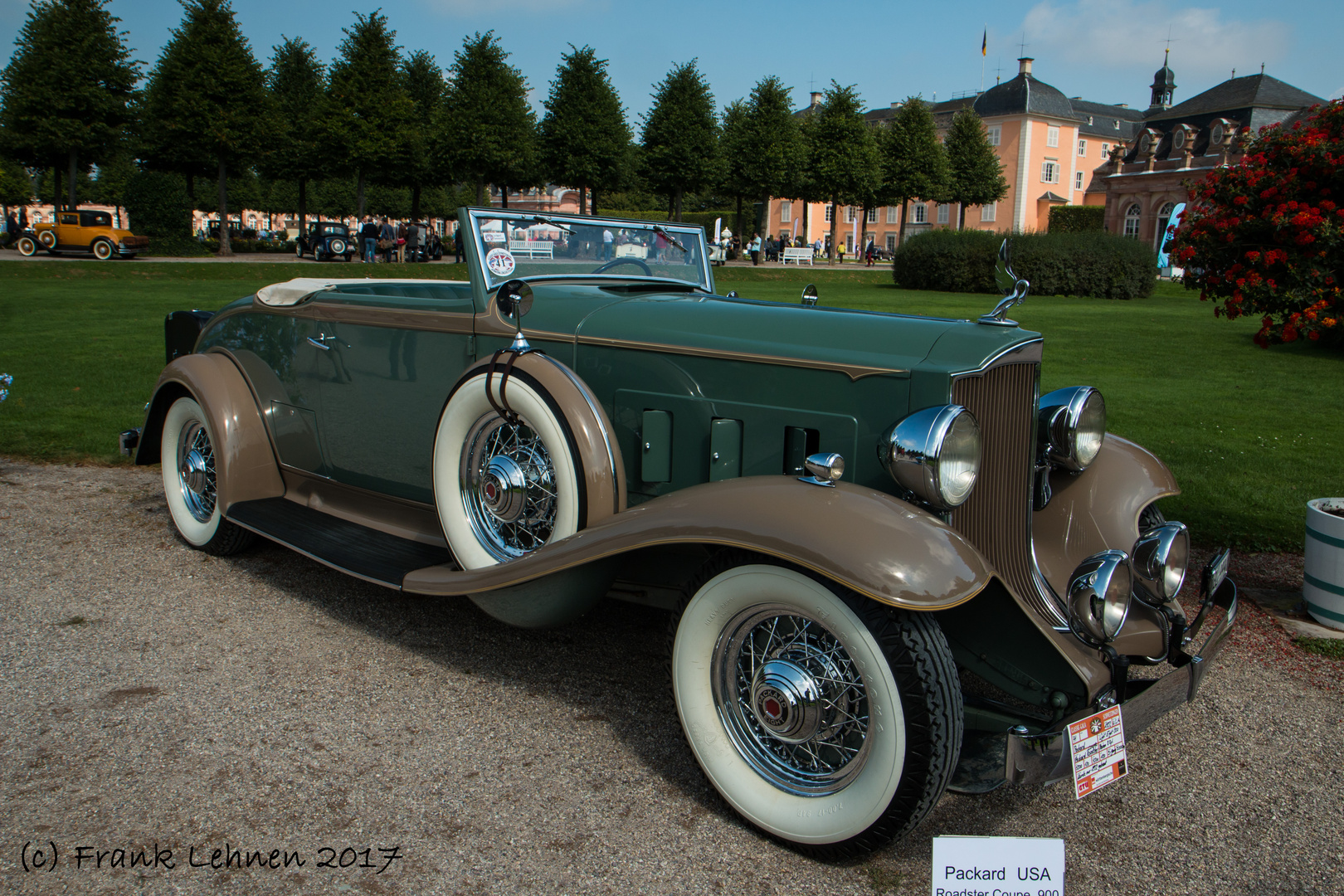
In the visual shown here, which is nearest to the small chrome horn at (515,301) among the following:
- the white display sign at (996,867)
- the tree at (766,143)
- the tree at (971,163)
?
the white display sign at (996,867)

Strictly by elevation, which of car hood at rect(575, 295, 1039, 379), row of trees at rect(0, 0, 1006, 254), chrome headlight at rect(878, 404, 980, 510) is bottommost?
chrome headlight at rect(878, 404, 980, 510)

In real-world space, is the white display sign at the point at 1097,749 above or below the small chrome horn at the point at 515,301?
below

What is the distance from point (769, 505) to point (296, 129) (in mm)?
37610

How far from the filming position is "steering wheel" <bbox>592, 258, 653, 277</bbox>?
391 centimetres

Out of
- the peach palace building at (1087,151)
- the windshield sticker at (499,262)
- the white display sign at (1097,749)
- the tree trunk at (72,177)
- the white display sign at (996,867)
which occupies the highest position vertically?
the peach palace building at (1087,151)

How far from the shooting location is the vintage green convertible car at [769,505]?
2.24m

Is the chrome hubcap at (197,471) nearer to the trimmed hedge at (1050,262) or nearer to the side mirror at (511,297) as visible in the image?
the side mirror at (511,297)

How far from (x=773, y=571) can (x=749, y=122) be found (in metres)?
37.3

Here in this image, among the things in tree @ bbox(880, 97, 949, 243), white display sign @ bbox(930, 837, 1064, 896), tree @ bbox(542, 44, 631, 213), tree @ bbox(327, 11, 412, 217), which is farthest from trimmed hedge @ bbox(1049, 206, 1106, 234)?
white display sign @ bbox(930, 837, 1064, 896)

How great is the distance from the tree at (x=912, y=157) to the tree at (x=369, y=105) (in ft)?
75.9

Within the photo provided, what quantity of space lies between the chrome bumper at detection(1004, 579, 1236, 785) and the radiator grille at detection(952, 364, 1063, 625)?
1.32 ft

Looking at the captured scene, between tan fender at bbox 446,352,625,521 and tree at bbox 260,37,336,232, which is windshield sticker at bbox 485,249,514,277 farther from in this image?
tree at bbox 260,37,336,232

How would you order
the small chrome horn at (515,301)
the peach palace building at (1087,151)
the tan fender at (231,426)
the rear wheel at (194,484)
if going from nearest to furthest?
the small chrome horn at (515,301) → the tan fender at (231,426) → the rear wheel at (194,484) → the peach palace building at (1087,151)

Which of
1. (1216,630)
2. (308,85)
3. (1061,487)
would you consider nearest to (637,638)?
(1061,487)
